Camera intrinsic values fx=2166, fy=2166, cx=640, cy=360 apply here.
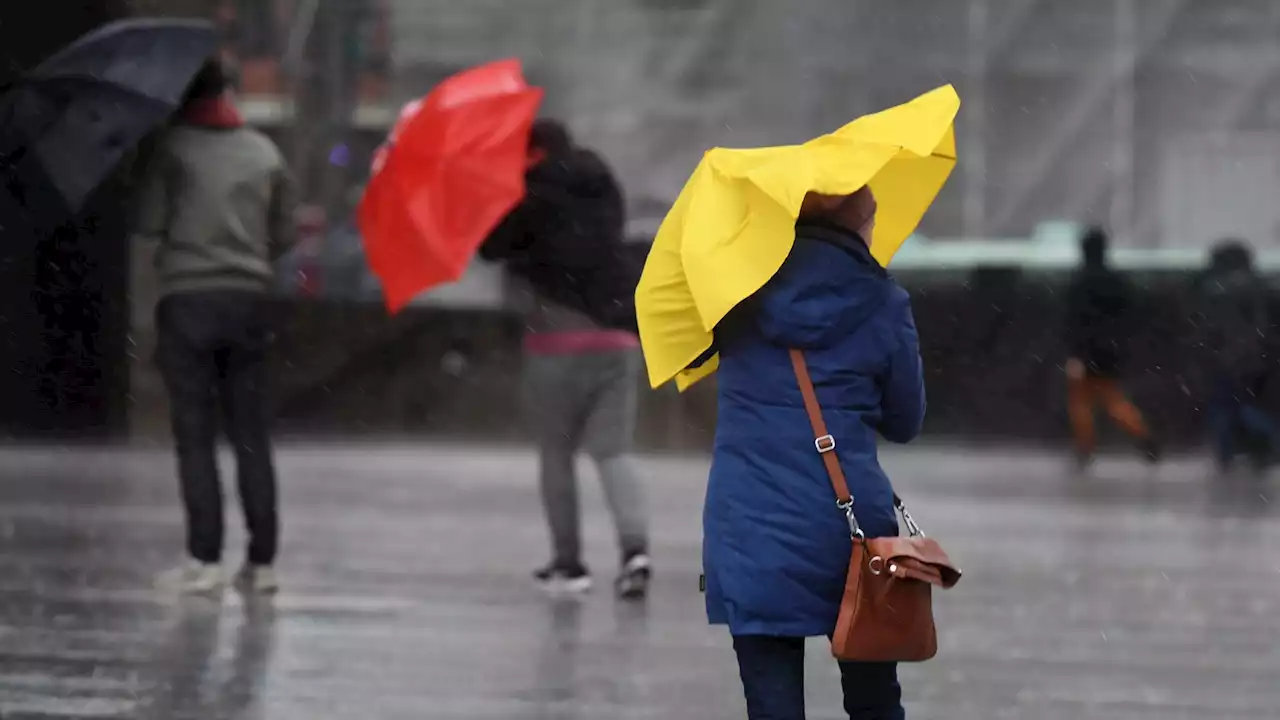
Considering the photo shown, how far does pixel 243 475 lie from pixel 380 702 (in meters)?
2.53

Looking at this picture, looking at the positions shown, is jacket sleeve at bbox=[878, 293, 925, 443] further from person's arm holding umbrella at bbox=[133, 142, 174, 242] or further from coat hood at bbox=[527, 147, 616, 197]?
person's arm holding umbrella at bbox=[133, 142, 174, 242]

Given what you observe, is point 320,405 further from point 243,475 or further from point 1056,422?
point 243,475

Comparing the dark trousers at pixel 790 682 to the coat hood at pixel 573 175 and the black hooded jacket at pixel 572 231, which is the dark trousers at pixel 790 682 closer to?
the black hooded jacket at pixel 572 231

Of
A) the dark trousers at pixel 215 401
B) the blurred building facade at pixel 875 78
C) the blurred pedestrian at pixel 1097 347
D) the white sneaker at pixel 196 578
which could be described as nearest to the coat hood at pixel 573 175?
the dark trousers at pixel 215 401

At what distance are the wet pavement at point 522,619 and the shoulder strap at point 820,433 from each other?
61.7 inches

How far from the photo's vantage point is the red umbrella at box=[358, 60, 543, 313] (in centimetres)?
839

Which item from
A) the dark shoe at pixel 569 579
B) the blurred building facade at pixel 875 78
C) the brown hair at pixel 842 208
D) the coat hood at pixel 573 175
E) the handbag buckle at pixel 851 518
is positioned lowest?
the blurred building facade at pixel 875 78

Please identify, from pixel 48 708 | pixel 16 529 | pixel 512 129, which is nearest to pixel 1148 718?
pixel 48 708

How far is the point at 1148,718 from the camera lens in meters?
6.07

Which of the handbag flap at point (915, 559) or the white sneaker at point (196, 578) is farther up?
the handbag flap at point (915, 559)

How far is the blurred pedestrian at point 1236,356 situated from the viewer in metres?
16.0

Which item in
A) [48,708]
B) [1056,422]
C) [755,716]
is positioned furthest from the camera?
[1056,422]

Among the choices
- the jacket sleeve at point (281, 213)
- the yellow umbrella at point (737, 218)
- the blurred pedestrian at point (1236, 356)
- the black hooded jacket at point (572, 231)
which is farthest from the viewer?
the blurred pedestrian at point (1236, 356)

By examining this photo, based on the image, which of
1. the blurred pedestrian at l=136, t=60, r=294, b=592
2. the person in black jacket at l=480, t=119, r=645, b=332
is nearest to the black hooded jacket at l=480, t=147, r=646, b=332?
the person in black jacket at l=480, t=119, r=645, b=332
